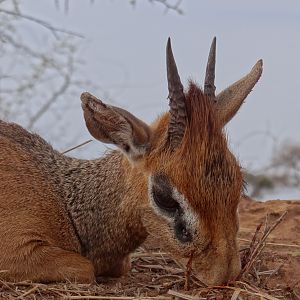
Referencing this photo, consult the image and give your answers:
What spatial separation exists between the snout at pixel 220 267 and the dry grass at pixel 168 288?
0.19 ft

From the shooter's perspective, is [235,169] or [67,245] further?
[67,245]

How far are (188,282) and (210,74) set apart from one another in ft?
5.30

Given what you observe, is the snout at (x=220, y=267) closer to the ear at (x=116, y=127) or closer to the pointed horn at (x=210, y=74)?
the ear at (x=116, y=127)

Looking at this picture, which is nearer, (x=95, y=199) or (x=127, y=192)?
(x=127, y=192)

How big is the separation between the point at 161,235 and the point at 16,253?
Result: 1192 mm

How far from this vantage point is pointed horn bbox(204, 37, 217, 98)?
7.03 metres

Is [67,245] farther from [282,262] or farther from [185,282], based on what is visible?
[282,262]

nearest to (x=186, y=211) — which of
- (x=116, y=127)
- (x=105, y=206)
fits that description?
(x=116, y=127)

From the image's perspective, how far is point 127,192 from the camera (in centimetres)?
736

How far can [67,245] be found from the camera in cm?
764

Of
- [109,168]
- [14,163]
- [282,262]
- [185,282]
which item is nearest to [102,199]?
[109,168]

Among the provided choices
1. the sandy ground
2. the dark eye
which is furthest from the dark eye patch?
the sandy ground

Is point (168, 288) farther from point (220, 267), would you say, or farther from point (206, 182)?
point (206, 182)

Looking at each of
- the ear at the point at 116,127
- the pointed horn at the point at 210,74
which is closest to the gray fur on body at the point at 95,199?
the ear at the point at 116,127
